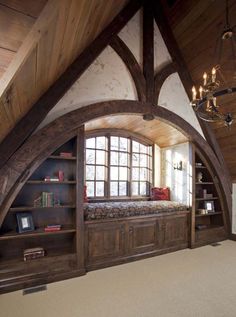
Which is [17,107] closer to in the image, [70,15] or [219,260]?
[70,15]

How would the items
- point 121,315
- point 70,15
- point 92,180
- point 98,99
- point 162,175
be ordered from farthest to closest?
point 162,175 → point 92,180 → point 98,99 → point 121,315 → point 70,15

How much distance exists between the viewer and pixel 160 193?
4.45m

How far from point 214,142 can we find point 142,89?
208 cm

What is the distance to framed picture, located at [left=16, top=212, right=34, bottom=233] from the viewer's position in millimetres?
2574

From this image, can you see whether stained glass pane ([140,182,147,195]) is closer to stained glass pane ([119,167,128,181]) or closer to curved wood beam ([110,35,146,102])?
stained glass pane ([119,167,128,181])

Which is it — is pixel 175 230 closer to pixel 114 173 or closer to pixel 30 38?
pixel 114 173

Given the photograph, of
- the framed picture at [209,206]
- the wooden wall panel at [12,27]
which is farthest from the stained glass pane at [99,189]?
the wooden wall panel at [12,27]

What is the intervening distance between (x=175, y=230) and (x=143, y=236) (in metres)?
0.77

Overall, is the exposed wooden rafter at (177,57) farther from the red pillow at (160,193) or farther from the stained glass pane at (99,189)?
the stained glass pane at (99,189)

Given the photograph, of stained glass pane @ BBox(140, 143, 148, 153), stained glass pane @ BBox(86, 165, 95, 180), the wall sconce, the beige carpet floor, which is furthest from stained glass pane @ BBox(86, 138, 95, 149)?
the beige carpet floor

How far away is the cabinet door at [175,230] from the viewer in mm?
3676

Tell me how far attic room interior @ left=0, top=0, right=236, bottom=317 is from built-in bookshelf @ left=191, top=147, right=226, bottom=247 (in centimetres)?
3

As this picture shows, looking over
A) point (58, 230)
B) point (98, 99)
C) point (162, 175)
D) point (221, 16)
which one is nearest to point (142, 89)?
point (98, 99)

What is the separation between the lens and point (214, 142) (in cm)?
419
